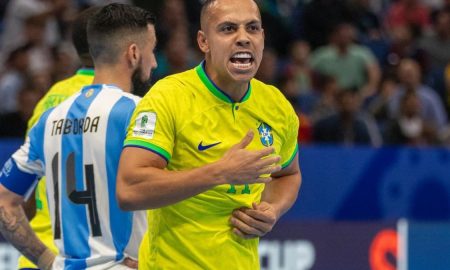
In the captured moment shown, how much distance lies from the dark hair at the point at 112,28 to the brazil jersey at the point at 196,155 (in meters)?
0.58

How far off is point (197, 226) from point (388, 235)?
545 cm

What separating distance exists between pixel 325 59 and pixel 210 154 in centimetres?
968

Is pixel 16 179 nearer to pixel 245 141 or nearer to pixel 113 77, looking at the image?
pixel 113 77

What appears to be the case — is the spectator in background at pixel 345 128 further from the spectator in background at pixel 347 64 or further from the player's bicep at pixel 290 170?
the player's bicep at pixel 290 170

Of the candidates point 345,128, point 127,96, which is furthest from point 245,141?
point 345,128

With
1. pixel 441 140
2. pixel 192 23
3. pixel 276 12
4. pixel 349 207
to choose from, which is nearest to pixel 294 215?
pixel 349 207

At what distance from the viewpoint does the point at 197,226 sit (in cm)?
484

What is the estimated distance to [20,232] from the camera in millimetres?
5555

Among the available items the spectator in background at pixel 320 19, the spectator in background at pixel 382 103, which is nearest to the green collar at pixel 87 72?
the spectator in background at pixel 382 103

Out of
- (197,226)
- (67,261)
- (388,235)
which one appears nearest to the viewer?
(197,226)

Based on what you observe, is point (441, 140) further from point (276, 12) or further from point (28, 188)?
point (28, 188)

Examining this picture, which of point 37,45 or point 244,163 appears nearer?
point 244,163

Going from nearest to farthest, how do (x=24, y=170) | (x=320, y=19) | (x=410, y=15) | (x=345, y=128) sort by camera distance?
1. (x=24, y=170)
2. (x=345, y=128)
3. (x=320, y=19)
4. (x=410, y=15)

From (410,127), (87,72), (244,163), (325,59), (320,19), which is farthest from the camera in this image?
(320,19)
